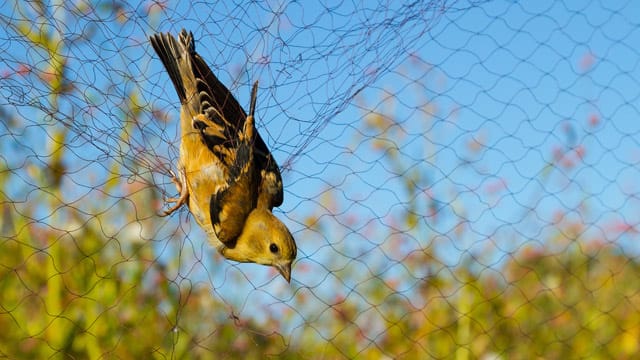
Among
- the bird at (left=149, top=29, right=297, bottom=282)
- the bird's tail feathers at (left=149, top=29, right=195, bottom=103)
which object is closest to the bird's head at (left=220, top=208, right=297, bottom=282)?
the bird at (left=149, top=29, right=297, bottom=282)

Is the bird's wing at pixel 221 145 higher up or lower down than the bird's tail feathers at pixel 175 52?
lower down

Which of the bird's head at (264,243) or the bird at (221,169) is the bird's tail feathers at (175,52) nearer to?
the bird at (221,169)

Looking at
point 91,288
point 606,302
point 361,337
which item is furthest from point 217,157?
point 606,302

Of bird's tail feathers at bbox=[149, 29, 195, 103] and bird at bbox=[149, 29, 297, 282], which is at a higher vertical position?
bird's tail feathers at bbox=[149, 29, 195, 103]

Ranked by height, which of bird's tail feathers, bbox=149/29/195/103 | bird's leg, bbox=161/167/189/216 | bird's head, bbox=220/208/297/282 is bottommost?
bird's head, bbox=220/208/297/282

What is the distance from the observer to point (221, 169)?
39.9 inches

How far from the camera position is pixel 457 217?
165 centimetres

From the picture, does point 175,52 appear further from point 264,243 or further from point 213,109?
point 264,243

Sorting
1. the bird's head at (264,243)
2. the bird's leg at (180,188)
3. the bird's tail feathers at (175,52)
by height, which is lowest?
the bird's head at (264,243)

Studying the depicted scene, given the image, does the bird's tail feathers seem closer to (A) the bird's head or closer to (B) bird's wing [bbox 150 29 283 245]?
(B) bird's wing [bbox 150 29 283 245]

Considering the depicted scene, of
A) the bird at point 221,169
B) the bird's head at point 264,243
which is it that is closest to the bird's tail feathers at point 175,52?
the bird at point 221,169

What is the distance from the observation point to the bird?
100 cm

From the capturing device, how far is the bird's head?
3.40 ft

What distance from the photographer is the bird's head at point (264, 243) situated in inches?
40.8
